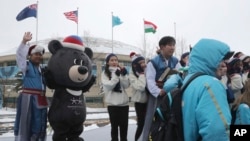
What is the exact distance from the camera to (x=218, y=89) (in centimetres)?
216

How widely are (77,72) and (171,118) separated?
208cm

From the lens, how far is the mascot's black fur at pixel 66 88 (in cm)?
415

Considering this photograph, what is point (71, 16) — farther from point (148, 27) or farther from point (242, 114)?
point (242, 114)

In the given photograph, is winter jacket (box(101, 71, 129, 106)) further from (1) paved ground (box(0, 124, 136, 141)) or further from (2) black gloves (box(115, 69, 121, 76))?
(1) paved ground (box(0, 124, 136, 141))

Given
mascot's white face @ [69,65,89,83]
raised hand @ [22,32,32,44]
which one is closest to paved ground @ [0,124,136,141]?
mascot's white face @ [69,65,89,83]

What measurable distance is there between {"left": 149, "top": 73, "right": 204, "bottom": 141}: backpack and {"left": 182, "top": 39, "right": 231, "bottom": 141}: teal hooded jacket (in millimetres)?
43

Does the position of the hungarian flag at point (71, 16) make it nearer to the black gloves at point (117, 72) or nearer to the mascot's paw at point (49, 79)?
the black gloves at point (117, 72)

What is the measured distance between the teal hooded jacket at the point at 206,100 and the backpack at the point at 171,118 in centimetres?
4

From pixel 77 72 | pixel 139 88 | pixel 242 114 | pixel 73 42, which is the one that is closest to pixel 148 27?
pixel 139 88

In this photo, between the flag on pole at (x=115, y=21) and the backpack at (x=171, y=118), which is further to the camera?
the flag on pole at (x=115, y=21)

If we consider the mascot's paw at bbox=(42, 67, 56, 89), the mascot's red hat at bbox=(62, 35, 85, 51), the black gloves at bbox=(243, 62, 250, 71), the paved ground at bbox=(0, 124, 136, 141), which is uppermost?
the mascot's red hat at bbox=(62, 35, 85, 51)

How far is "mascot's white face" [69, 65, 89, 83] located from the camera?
417 cm

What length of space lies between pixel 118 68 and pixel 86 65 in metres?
1.11

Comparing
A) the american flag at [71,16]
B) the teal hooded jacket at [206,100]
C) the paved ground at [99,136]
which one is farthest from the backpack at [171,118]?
the american flag at [71,16]
